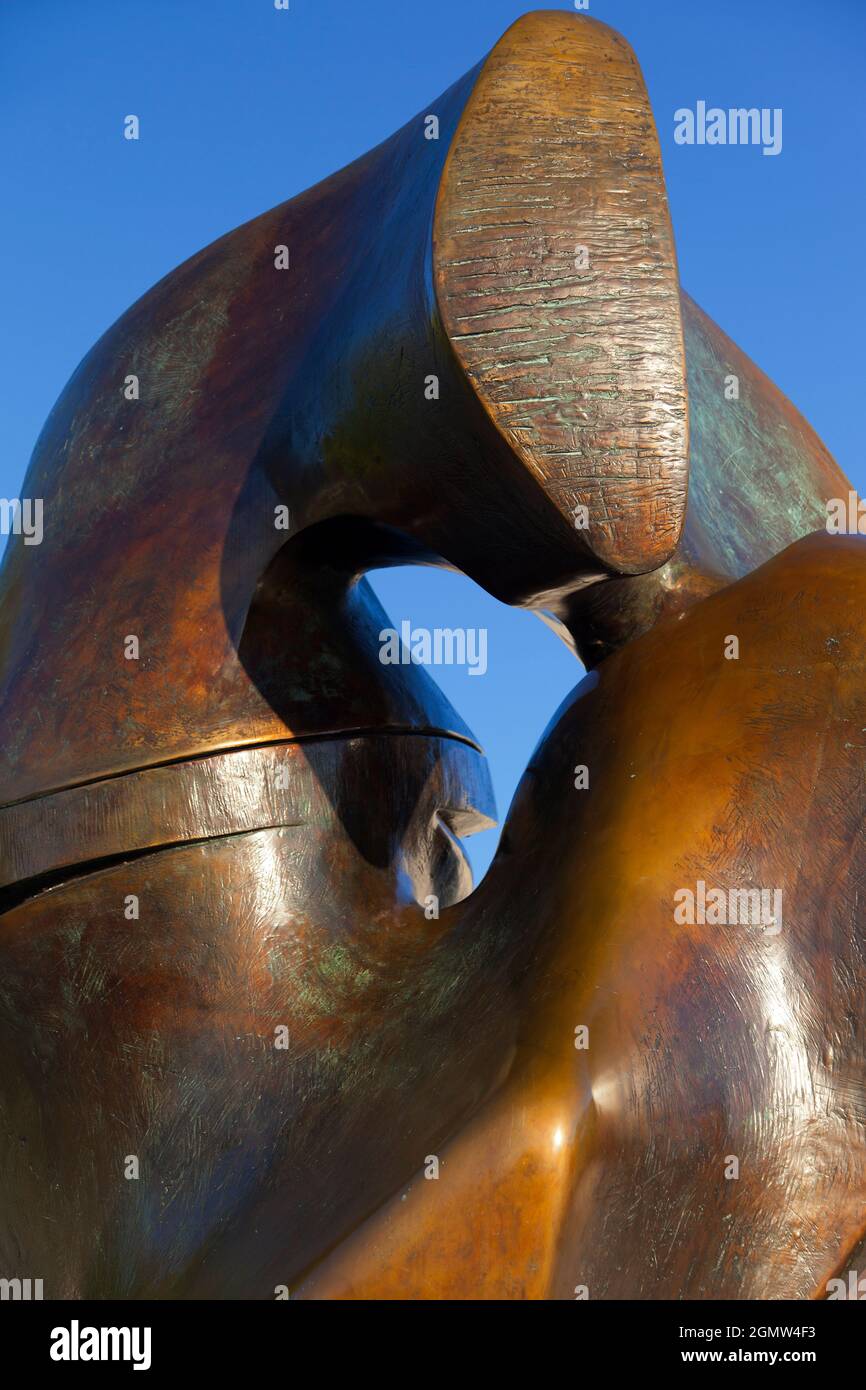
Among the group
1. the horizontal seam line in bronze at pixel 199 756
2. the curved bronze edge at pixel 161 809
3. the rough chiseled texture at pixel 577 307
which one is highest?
the rough chiseled texture at pixel 577 307

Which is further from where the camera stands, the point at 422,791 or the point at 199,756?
the point at 422,791

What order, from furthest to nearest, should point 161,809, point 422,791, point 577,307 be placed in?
point 422,791, point 161,809, point 577,307

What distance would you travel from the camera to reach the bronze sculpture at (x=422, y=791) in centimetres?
277

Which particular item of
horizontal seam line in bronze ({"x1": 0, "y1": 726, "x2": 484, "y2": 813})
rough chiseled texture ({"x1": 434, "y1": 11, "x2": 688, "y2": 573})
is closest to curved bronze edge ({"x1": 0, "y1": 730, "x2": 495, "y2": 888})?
horizontal seam line in bronze ({"x1": 0, "y1": 726, "x2": 484, "y2": 813})

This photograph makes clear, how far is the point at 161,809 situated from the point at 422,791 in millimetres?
587

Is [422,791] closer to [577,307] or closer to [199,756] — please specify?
[199,756]

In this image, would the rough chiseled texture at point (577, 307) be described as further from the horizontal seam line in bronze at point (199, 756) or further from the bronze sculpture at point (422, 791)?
the horizontal seam line in bronze at point (199, 756)

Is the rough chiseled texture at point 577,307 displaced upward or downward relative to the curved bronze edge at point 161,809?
upward

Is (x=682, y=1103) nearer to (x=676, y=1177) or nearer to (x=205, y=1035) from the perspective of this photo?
(x=676, y=1177)

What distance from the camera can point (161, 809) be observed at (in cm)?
317

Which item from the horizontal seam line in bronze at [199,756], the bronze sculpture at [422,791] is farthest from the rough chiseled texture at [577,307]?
the horizontal seam line in bronze at [199,756]

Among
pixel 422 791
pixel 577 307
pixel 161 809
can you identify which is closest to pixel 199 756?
pixel 161 809
